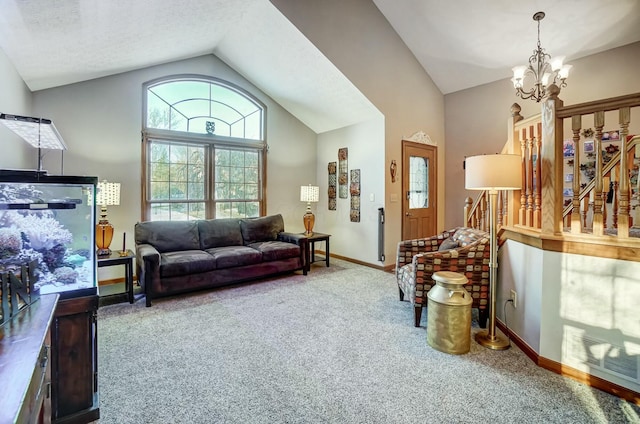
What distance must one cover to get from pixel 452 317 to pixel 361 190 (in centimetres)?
330

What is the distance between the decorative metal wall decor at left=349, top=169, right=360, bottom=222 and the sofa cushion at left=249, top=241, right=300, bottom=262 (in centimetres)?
134

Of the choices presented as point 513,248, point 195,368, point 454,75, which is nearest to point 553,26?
point 454,75

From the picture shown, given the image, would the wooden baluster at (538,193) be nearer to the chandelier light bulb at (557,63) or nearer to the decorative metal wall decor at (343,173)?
the chandelier light bulb at (557,63)

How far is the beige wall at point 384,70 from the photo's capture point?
436cm

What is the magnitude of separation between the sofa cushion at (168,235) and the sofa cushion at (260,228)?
752mm

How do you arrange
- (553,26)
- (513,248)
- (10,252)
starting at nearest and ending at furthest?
(10,252)
(513,248)
(553,26)

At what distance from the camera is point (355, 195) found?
5.71 m

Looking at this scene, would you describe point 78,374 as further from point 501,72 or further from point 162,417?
point 501,72

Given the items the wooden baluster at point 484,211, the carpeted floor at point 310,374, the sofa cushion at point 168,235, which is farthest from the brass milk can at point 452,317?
the sofa cushion at point 168,235

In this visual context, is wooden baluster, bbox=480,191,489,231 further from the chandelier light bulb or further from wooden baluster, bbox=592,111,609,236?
the chandelier light bulb

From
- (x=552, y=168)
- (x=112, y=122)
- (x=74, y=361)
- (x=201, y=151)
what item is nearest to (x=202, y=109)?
(x=201, y=151)

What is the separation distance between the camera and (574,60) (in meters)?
4.81

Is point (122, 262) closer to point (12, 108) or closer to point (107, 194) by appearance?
point (107, 194)

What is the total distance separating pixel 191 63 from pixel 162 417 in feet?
16.3
